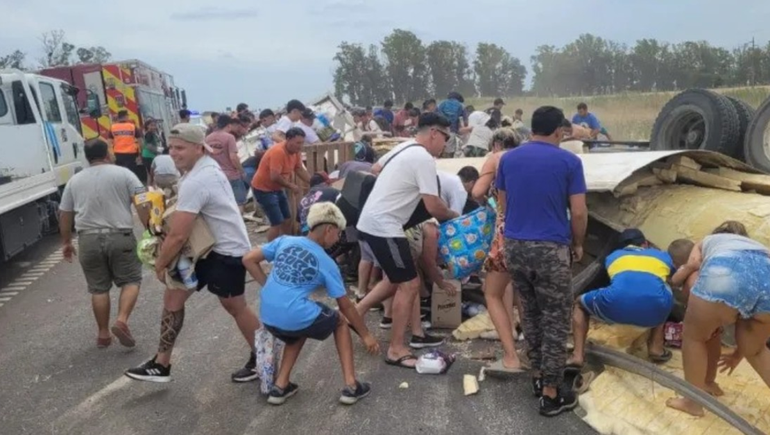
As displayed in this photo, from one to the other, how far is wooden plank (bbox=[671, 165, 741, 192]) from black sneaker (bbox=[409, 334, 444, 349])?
235 centimetres

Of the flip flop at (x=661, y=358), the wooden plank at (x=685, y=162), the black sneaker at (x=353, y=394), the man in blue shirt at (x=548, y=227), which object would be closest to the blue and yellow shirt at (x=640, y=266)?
the man in blue shirt at (x=548, y=227)

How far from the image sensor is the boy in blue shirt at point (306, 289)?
3.70 meters

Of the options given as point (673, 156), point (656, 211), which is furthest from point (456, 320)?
point (673, 156)

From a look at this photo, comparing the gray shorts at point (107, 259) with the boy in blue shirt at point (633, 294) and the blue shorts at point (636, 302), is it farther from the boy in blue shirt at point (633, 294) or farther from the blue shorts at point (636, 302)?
the blue shorts at point (636, 302)

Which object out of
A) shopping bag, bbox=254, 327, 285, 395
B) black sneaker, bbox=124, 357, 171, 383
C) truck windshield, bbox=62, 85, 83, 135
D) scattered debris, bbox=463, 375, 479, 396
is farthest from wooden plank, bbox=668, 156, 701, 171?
truck windshield, bbox=62, 85, 83, 135

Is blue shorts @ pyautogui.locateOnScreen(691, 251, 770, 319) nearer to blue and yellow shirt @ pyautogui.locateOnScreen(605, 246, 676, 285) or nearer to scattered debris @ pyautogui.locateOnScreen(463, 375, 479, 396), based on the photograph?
blue and yellow shirt @ pyautogui.locateOnScreen(605, 246, 676, 285)

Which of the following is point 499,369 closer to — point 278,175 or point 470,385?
point 470,385

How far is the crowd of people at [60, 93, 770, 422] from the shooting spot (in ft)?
11.7

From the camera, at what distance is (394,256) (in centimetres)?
439

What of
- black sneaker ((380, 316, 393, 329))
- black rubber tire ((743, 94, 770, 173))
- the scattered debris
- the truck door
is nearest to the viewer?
the scattered debris

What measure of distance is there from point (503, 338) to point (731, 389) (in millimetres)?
1366

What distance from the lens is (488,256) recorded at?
4.36 metres

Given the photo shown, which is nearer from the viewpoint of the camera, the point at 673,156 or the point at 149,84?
the point at 673,156

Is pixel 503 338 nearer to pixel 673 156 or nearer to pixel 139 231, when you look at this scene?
pixel 673 156
